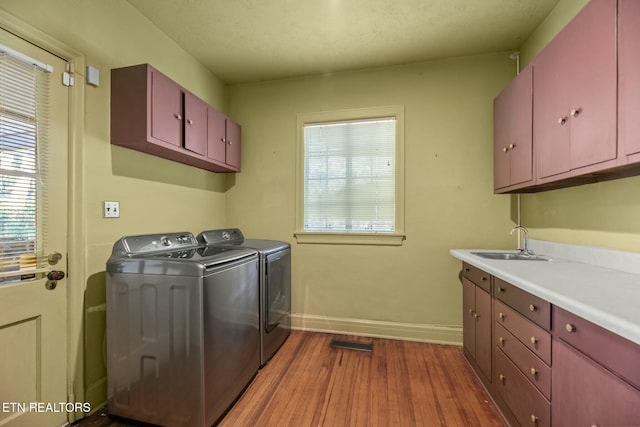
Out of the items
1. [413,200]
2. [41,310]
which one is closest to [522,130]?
[413,200]

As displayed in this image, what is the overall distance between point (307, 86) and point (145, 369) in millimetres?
2929

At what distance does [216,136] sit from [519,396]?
9.75 feet

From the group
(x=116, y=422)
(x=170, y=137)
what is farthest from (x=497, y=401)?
(x=170, y=137)

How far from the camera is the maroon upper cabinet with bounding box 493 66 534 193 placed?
6.31 ft

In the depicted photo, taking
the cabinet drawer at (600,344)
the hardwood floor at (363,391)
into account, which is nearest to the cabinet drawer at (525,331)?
the cabinet drawer at (600,344)

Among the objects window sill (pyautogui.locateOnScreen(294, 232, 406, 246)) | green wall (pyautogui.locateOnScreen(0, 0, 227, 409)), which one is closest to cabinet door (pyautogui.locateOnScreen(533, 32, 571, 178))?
window sill (pyautogui.locateOnScreen(294, 232, 406, 246))

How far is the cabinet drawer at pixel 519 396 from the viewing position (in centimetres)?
125

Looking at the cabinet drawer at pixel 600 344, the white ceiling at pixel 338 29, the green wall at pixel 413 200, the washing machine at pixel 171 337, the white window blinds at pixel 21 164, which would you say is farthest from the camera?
the green wall at pixel 413 200

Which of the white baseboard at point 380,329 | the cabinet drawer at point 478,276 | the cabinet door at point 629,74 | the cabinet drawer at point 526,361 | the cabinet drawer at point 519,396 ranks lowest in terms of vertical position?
the white baseboard at point 380,329

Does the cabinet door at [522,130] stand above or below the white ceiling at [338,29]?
below

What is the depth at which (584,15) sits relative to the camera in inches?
55.2

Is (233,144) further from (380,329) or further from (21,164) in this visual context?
(380,329)

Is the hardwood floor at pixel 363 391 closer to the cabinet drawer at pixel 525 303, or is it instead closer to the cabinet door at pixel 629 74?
the cabinet drawer at pixel 525 303

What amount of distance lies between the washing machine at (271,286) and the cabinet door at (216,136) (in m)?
0.77
